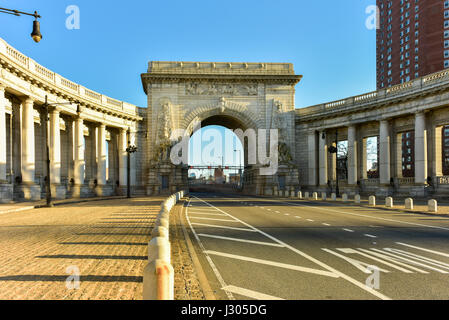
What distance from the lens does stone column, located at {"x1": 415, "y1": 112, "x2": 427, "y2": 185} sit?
34.9m

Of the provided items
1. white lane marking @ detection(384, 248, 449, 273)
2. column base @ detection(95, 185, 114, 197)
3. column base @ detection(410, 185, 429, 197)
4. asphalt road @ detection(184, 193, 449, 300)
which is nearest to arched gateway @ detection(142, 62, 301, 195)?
column base @ detection(95, 185, 114, 197)

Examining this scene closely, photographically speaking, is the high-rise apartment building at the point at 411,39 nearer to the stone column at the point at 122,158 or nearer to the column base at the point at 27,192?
the stone column at the point at 122,158

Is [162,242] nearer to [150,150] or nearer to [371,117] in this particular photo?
[371,117]

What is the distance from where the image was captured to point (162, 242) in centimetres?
555

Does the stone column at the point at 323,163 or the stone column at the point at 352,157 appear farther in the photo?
the stone column at the point at 323,163

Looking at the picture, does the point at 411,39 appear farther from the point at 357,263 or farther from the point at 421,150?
the point at 357,263

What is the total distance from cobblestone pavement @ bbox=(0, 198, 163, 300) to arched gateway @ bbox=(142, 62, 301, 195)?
3893 cm

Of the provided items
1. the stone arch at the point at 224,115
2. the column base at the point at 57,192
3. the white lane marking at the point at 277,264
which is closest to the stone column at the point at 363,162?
the stone arch at the point at 224,115

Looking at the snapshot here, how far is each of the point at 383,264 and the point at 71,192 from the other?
37644mm

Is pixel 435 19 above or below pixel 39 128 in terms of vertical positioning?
above

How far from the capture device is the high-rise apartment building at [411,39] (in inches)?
3159

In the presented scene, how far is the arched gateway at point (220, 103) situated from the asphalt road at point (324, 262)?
3889 centimetres

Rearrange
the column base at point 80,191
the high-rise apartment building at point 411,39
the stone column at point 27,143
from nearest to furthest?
the stone column at point 27,143, the column base at point 80,191, the high-rise apartment building at point 411,39
